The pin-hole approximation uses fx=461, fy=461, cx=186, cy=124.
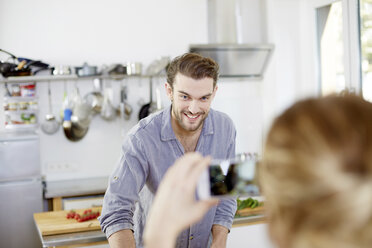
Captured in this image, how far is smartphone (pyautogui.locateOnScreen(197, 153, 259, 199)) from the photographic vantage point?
1009 mm

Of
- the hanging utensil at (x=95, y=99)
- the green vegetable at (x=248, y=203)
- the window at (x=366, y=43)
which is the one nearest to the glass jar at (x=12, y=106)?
the hanging utensil at (x=95, y=99)

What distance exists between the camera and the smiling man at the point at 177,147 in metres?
1.80

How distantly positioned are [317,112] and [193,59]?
1.34 m

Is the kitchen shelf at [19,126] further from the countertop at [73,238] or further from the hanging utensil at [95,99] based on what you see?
the countertop at [73,238]

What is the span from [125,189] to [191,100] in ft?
1.50

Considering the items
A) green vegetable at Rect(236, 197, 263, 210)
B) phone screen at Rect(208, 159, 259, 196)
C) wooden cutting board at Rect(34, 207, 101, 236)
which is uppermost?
phone screen at Rect(208, 159, 259, 196)

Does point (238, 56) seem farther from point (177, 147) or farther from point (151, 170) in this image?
point (151, 170)

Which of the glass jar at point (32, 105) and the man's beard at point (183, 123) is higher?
the glass jar at point (32, 105)

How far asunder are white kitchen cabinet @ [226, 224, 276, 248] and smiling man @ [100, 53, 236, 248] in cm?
79

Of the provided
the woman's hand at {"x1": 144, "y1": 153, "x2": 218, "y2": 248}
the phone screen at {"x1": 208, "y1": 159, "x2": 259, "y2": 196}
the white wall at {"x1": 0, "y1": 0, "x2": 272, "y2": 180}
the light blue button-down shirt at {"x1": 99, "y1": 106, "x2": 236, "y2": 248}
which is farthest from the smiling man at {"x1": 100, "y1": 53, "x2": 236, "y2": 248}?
the white wall at {"x1": 0, "y1": 0, "x2": 272, "y2": 180}

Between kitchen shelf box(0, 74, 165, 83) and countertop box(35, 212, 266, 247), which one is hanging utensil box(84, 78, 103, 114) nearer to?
kitchen shelf box(0, 74, 165, 83)

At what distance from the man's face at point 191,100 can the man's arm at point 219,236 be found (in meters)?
0.43

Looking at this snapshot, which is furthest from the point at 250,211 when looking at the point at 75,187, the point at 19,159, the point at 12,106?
the point at 12,106

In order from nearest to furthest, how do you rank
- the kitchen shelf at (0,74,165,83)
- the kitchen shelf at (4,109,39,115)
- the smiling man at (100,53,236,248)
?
the smiling man at (100,53,236,248) → the kitchen shelf at (0,74,165,83) → the kitchen shelf at (4,109,39,115)
